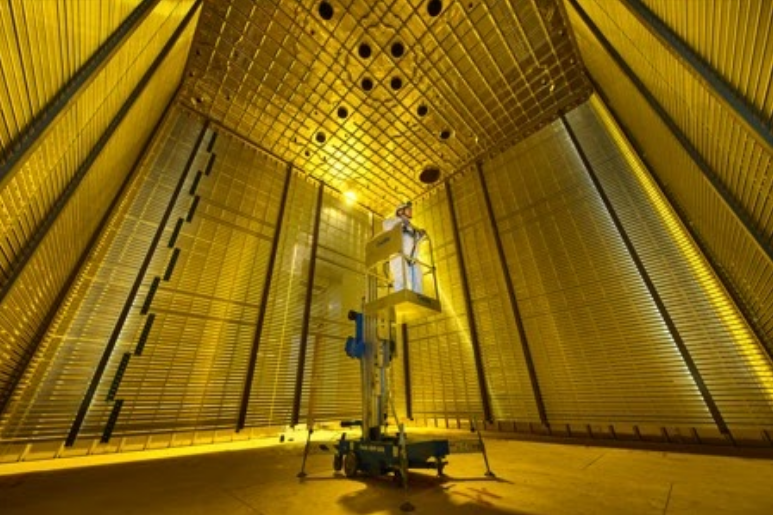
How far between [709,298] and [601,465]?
13.8ft

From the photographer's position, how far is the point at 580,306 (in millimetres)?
7949

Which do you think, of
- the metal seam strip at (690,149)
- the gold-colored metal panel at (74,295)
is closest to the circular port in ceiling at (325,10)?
the gold-colored metal panel at (74,295)


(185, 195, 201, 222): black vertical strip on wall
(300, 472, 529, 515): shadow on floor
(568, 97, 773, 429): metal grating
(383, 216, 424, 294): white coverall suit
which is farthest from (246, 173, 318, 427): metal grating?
(568, 97, 773, 429): metal grating

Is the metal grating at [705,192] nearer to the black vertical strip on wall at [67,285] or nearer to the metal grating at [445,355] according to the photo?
the metal grating at [445,355]

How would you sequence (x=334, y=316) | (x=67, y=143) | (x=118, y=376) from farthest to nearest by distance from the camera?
(x=334, y=316)
(x=118, y=376)
(x=67, y=143)

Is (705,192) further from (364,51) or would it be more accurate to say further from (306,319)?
(306,319)

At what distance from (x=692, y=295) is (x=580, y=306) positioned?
208 centimetres

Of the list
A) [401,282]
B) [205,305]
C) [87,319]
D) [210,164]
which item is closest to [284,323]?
[205,305]

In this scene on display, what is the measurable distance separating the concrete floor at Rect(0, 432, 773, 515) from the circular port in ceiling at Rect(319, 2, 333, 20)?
979cm

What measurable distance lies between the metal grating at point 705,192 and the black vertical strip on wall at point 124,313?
1060cm

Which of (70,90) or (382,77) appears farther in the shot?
(382,77)

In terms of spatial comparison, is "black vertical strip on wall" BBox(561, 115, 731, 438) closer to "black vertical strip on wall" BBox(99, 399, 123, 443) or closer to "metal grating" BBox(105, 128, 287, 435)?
"metal grating" BBox(105, 128, 287, 435)

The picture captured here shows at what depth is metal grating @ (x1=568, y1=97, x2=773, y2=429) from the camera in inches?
218

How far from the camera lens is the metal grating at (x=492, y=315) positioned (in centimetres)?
848
